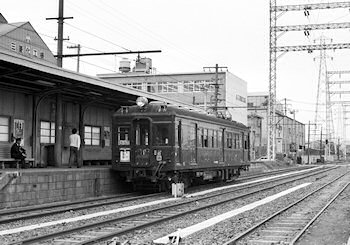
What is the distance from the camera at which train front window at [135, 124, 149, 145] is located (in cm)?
1822

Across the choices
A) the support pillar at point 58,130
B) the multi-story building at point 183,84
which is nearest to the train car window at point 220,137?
the support pillar at point 58,130

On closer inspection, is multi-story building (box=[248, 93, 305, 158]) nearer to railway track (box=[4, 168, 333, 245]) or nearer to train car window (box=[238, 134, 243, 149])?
train car window (box=[238, 134, 243, 149])

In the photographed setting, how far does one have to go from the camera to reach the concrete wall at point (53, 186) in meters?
13.6

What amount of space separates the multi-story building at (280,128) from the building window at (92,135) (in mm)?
48288

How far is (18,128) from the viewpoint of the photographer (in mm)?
17875

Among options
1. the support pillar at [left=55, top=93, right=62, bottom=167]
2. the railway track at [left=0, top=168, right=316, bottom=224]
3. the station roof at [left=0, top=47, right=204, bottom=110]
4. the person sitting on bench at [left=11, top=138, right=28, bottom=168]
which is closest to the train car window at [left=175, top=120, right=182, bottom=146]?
the railway track at [left=0, top=168, right=316, bottom=224]

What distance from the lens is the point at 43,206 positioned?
13.9 meters

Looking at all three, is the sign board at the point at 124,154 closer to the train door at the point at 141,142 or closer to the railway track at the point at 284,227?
the train door at the point at 141,142

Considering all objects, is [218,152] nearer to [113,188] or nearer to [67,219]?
[113,188]

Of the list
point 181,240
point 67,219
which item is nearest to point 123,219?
point 67,219

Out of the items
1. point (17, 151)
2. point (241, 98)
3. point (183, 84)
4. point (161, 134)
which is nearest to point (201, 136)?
point (161, 134)

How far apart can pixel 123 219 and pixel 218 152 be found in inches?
430

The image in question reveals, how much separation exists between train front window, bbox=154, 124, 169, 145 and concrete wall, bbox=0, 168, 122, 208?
88.8 inches

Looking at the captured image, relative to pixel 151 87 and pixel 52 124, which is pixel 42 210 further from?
pixel 151 87
